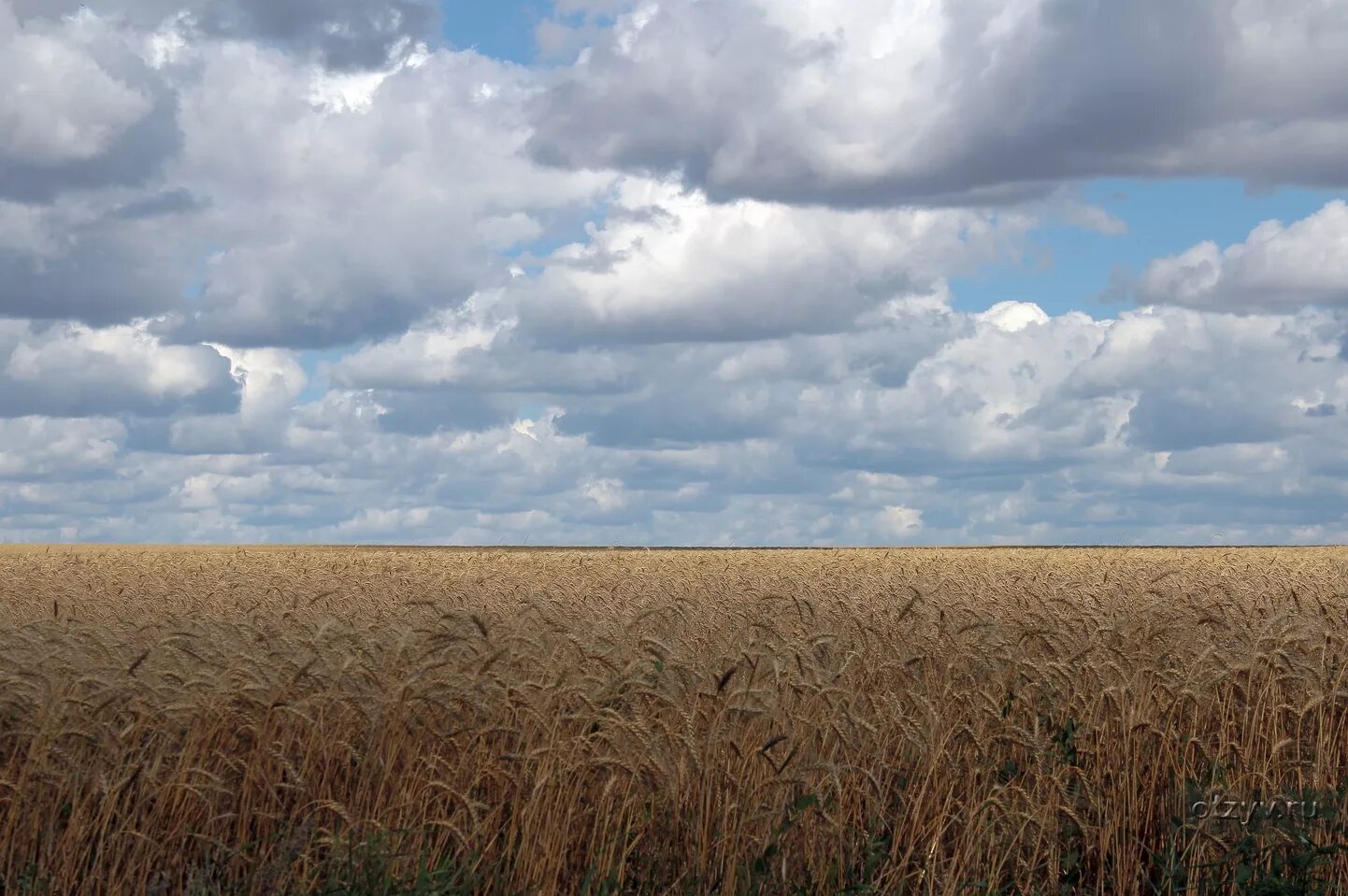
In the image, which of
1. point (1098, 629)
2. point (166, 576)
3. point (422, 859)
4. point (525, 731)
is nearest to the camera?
point (422, 859)

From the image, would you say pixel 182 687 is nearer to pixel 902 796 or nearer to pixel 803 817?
pixel 803 817

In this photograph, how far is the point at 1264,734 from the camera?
771 cm

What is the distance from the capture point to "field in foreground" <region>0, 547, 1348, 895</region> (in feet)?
19.2

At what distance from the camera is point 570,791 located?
6012 millimetres

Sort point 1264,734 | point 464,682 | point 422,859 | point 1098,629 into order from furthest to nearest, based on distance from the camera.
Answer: point 1098,629 < point 1264,734 < point 464,682 < point 422,859

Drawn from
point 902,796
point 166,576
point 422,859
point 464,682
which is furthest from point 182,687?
point 166,576

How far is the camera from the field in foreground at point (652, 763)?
5840mm

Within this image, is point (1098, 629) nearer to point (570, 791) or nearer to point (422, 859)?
point (570, 791)

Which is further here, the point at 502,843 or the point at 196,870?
the point at 502,843

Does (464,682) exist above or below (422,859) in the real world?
above

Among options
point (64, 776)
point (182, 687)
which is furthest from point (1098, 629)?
point (64, 776)

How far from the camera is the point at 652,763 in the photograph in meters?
6.13

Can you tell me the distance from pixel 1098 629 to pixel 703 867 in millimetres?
4402

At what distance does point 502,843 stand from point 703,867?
39.7 inches
